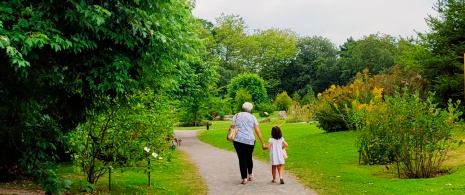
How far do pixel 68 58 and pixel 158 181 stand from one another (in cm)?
601

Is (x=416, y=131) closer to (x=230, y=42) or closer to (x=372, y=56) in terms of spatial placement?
(x=372, y=56)

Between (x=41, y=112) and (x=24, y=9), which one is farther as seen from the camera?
(x=41, y=112)

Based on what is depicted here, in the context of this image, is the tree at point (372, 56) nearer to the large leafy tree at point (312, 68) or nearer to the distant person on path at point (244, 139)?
the large leafy tree at point (312, 68)

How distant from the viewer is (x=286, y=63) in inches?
3115

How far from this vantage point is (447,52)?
26984 mm

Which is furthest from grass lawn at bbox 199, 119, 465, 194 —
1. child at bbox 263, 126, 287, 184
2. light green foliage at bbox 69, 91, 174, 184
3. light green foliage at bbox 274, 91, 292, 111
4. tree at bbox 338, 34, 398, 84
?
tree at bbox 338, 34, 398, 84

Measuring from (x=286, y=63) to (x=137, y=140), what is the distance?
70.7 m

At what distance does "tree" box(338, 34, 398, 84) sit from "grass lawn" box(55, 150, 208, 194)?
48950 millimetres

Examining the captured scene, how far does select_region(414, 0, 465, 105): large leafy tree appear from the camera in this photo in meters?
26.1

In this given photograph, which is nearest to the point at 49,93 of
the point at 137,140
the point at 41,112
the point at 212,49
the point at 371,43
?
the point at 41,112

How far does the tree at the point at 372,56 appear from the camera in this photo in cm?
6117

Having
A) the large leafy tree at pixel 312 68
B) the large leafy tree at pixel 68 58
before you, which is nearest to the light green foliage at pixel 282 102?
the large leafy tree at pixel 312 68

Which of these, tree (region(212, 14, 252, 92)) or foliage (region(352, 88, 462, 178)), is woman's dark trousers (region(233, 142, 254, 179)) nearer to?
foliage (region(352, 88, 462, 178))

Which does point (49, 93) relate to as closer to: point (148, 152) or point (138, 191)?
point (148, 152)
